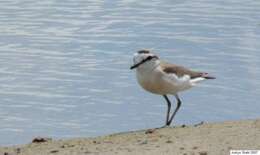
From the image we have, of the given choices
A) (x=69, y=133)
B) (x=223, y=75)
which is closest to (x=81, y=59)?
(x=223, y=75)

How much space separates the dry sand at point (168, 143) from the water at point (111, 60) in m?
1.96

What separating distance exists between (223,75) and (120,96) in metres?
1.94

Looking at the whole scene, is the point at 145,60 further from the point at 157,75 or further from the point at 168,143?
the point at 168,143

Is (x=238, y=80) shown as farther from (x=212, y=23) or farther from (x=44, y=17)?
(x=44, y=17)

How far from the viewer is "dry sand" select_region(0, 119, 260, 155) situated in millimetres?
10469

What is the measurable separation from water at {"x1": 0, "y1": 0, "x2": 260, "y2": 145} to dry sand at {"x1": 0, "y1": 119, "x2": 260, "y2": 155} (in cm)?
196

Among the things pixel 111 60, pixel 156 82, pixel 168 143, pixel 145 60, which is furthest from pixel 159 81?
pixel 111 60

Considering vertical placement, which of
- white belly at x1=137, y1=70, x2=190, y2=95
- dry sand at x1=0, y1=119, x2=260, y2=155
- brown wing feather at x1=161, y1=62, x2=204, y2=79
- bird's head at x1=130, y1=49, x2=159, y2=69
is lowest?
dry sand at x1=0, y1=119, x2=260, y2=155

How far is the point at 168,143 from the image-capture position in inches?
432

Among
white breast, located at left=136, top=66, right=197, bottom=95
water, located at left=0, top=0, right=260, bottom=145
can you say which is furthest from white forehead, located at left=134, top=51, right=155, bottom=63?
water, located at left=0, top=0, right=260, bottom=145

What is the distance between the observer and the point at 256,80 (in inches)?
635

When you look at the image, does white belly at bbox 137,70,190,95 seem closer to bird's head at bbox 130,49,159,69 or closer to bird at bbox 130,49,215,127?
bird at bbox 130,49,215,127

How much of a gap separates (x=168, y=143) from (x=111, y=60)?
6.45 meters

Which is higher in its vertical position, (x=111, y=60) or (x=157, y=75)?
(x=111, y=60)
